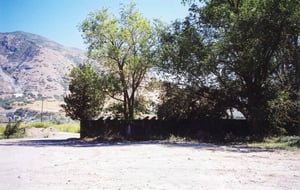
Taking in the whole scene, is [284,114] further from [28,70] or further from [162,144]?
[28,70]

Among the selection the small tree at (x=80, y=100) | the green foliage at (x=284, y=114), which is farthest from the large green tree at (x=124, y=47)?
the green foliage at (x=284, y=114)

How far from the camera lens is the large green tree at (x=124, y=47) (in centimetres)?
2878

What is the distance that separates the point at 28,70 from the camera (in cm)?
12700

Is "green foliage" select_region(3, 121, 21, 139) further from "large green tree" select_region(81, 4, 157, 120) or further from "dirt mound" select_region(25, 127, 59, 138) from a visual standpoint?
"large green tree" select_region(81, 4, 157, 120)

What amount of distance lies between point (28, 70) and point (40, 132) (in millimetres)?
95330

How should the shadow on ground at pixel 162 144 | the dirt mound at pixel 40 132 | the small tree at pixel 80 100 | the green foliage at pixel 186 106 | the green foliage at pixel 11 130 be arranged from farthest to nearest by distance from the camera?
the dirt mound at pixel 40 132
the green foliage at pixel 11 130
the small tree at pixel 80 100
the green foliage at pixel 186 106
the shadow on ground at pixel 162 144

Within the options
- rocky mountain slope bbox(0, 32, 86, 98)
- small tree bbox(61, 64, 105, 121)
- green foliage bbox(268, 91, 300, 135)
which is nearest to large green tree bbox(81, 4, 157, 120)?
small tree bbox(61, 64, 105, 121)

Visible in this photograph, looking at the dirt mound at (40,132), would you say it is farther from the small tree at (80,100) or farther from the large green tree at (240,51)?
the large green tree at (240,51)

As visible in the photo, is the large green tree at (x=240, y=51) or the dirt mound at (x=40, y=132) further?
the dirt mound at (x=40, y=132)

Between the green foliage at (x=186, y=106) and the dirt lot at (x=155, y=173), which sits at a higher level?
the green foliage at (x=186, y=106)

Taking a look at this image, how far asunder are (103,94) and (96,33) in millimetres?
4759

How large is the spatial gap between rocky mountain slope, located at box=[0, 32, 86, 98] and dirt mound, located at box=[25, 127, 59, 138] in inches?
2386

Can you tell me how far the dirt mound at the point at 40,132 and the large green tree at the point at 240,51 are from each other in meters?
15.7

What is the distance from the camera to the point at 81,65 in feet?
100.0
